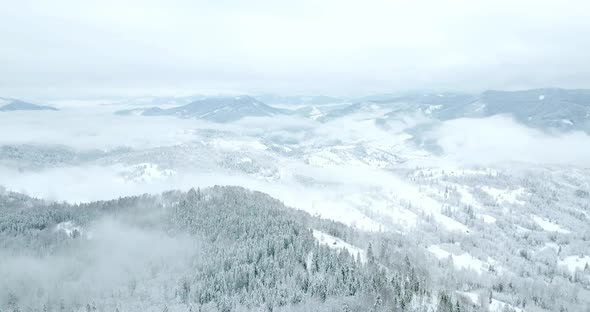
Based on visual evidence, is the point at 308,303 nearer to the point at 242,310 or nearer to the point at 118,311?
the point at 242,310

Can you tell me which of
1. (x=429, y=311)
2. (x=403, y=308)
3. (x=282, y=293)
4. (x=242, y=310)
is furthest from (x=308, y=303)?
(x=429, y=311)

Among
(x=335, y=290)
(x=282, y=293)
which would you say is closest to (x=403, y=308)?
(x=335, y=290)

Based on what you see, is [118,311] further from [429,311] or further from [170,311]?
[429,311]

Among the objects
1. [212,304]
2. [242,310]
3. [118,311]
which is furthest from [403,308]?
[118,311]

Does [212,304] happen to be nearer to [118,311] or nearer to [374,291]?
[118,311]

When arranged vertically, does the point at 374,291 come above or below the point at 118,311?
above

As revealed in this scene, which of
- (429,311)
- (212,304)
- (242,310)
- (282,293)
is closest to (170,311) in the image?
(212,304)

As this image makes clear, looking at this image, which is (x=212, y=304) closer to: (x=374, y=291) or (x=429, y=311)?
(x=374, y=291)
